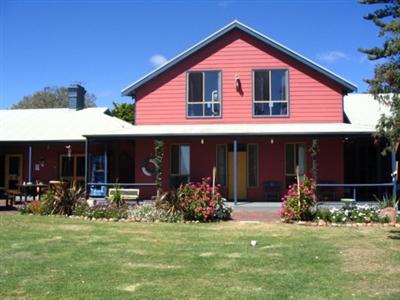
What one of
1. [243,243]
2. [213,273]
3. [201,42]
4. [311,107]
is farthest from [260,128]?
[213,273]

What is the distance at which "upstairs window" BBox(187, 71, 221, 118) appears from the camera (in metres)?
21.8

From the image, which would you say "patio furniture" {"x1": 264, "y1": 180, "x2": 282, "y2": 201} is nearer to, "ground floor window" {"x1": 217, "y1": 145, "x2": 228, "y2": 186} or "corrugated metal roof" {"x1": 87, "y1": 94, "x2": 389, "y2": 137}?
"ground floor window" {"x1": 217, "y1": 145, "x2": 228, "y2": 186}

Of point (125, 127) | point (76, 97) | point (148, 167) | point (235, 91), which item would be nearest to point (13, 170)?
point (76, 97)

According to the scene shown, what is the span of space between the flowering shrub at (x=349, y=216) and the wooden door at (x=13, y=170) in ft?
54.0

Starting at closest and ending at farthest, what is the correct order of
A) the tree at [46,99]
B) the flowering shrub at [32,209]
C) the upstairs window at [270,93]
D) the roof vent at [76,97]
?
the flowering shrub at [32,209]
the upstairs window at [270,93]
the roof vent at [76,97]
the tree at [46,99]

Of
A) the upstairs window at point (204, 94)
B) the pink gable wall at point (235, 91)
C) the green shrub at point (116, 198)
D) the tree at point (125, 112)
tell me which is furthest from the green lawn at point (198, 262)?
the tree at point (125, 112)

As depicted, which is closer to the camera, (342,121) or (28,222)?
(28,222)

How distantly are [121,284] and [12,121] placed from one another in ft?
71.3

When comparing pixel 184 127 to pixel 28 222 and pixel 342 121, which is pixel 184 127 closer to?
pixel 342 121

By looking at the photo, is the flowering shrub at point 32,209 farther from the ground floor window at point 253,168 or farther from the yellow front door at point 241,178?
the ground floor window at point 253,168

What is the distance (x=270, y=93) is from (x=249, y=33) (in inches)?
110

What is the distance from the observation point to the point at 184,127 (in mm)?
21297

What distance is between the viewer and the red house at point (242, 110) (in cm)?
2111

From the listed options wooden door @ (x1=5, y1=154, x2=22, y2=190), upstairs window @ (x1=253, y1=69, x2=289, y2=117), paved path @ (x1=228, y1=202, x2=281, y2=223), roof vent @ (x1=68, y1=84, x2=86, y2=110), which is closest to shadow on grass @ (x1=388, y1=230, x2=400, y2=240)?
paved path @ (x1=228, y1=202, x2=281, y2=223)
